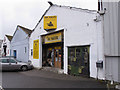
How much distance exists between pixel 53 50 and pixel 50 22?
3135mm

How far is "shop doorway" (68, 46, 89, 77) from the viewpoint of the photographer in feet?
25.9

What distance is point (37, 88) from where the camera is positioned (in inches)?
220

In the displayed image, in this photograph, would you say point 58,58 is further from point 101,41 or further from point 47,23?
point 101,41

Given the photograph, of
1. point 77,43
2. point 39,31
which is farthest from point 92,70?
point 39,31

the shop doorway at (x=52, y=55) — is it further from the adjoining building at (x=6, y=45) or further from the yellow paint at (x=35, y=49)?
the adjoining building at (x=6, y=45)

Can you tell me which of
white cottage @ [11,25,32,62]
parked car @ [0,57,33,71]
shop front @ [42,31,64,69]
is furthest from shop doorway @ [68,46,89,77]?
white cottage @ [11,25,32,62]

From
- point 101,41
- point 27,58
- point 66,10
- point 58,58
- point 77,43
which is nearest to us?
point 101,41

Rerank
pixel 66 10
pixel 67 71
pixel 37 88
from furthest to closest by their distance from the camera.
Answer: pixel 66 10
pixel 67 71
pixel 37 88

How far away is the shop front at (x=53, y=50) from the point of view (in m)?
10.9

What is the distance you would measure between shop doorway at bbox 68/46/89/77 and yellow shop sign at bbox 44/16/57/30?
10.5 feet

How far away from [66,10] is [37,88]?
278 inches

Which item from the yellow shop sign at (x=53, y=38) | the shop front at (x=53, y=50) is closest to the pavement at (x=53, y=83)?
the shop front at (x=53, y=50)

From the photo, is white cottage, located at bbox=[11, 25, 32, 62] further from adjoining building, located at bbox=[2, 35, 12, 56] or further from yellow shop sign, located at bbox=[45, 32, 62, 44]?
Answer: yellow shop sign, located at bbox=[45, 32, 62, 44]

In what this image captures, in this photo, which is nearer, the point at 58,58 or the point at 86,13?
the point at 86,13
